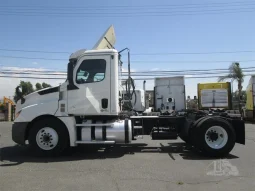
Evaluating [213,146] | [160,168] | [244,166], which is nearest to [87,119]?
[160,168]

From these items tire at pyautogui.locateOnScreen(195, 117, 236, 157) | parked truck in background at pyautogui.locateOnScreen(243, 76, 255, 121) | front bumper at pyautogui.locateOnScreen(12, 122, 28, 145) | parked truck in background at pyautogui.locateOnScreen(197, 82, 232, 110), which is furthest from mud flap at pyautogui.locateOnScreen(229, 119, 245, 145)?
parked truck in background at pyautogui.locateOnScreen(243, 76, 255, 121)

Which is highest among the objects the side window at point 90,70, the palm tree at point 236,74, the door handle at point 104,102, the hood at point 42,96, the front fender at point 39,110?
the palm tree at point 236,74

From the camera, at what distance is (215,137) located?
8766mm

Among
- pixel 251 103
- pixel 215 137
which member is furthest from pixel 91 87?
pixel 251 103

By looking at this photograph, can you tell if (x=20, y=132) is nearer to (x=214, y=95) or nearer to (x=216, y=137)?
(x=216, y=137)

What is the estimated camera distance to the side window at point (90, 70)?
8836 mm

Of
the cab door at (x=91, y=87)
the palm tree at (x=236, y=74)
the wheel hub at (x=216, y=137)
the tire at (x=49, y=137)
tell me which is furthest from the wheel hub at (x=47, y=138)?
the palm tree at (x=236, y=74)

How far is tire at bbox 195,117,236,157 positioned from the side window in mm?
3407

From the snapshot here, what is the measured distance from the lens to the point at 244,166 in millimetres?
7219

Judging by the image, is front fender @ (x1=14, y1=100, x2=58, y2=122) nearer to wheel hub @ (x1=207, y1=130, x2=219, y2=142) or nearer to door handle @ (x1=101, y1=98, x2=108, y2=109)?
door handle @ (x1=101, y1=98, x2=108, y2=109)

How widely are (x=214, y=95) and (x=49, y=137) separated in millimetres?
15463

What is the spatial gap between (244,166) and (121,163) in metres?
3.16

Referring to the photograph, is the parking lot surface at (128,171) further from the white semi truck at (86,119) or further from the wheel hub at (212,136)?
the wheel hub at (212,136)

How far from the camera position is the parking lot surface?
562cm
